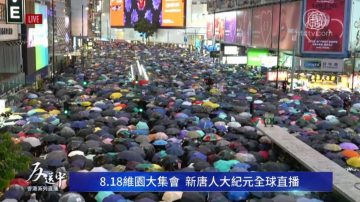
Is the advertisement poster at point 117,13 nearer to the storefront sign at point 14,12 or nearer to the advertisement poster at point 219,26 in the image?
the advertisement poster at point 219,26

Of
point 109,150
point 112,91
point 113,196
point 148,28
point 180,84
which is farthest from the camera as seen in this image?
point 148,28

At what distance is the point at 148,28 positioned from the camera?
375 feet

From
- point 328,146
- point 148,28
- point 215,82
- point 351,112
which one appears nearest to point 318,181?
point 328,146

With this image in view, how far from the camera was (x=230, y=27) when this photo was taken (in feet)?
209

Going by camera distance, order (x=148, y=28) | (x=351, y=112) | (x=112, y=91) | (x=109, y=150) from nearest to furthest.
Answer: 1. (x=109, y=150)
2. (x=351, y=112)
3. (x=112, y=91)
4. (x=148, y=28)

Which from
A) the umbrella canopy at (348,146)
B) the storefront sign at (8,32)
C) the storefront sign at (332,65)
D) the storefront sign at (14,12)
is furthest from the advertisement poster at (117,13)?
the umbrella canopy at (348,146)

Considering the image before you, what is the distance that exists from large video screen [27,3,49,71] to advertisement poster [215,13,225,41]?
89.8ft

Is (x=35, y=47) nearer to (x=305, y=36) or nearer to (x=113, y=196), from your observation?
(x=305, y=36)

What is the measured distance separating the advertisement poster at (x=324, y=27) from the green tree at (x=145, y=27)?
78.7 meters

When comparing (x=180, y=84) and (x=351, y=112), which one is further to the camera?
(x=180, y=84)

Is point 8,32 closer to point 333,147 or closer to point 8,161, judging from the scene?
point 333,147

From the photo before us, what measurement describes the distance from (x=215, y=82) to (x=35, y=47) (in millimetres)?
12853

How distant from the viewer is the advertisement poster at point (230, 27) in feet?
202

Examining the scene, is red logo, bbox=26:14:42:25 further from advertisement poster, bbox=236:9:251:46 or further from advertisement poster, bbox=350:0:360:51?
advertisement poster, bbox=236:9:251:46
